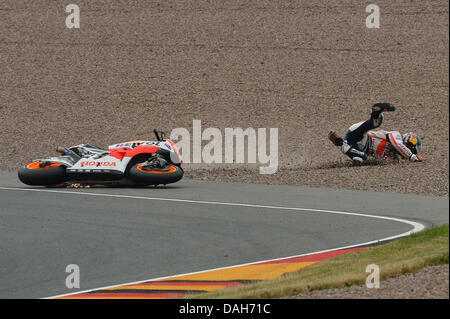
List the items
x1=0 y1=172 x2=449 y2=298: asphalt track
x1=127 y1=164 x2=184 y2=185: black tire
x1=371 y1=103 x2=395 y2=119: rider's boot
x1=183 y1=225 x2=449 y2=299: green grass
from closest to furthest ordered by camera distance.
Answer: x1=183 y1=225 x2=449 y2=299: green grass
x1=0 y1=172 x2=449 y2=298: asphalt track
x1=127 y1=164 x2=184 y2=185: black tire
x1=371 y1=103 x2=395 y2=119: rider's boot

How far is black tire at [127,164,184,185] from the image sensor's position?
18406mm

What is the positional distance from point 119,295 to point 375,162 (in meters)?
13.3

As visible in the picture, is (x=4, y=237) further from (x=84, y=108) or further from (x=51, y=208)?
(x=84, y=108)

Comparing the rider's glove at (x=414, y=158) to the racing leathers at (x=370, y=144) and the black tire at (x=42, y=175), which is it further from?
the black tire at (x=42, y=175)

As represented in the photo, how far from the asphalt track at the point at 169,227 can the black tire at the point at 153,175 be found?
26cm

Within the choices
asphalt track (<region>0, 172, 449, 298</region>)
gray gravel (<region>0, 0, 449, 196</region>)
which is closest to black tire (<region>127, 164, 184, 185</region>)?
asphalt track (<region>0, 172, 449, 298</region>)

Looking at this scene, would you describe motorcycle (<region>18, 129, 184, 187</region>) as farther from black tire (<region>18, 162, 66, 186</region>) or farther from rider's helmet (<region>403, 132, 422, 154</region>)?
rider's helmet (<region>403, 132, 422, 154</region>)

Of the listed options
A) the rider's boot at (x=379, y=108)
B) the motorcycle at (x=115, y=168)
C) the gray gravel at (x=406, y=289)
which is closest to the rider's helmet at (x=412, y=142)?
the rider's boot at (x=379, y=108)

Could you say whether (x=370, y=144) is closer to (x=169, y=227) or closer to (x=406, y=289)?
(x=169, y=227)

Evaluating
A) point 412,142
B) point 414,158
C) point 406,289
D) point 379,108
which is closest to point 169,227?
point 406,289

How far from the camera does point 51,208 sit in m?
16.2

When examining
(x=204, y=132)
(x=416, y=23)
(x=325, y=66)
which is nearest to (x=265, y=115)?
(x=204, y=132)

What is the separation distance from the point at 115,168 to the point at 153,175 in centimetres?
85

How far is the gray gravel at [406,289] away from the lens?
7430 millimetres
